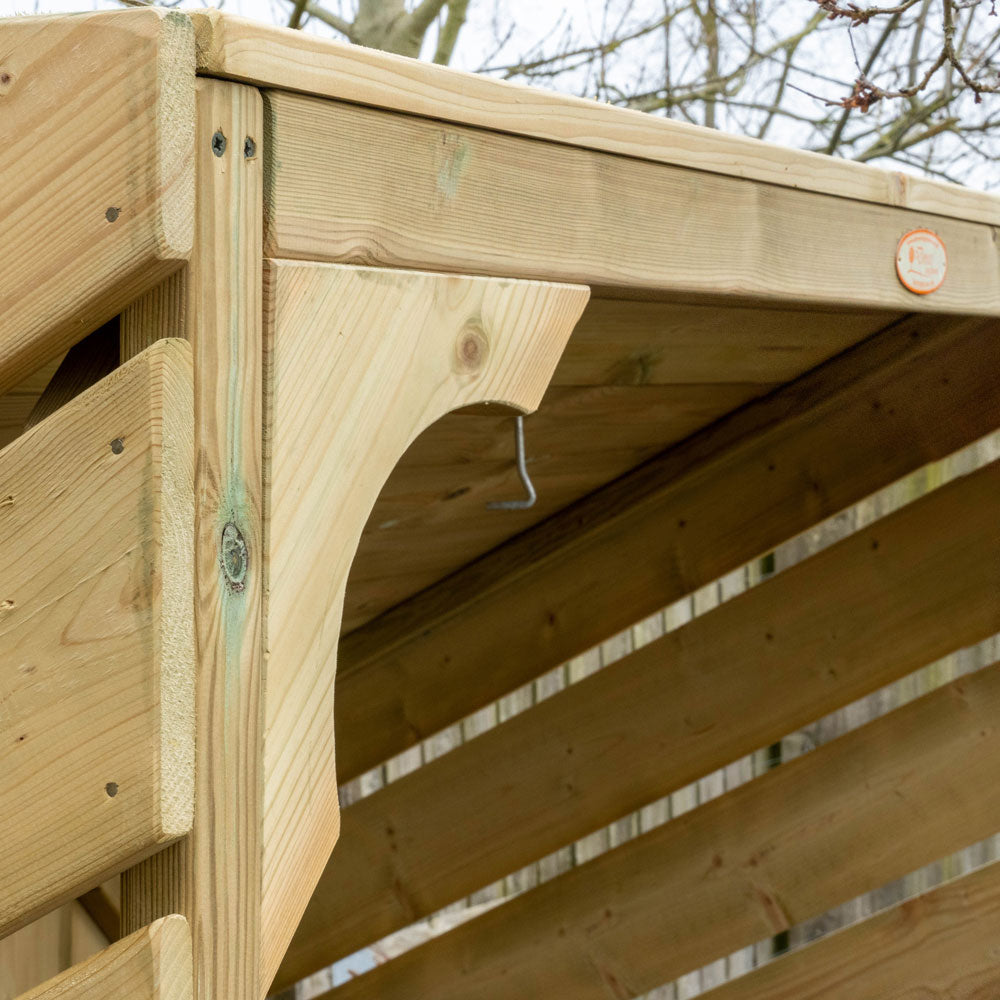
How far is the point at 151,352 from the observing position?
745 mm

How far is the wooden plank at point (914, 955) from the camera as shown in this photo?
2.19m

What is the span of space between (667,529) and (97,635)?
1.58m

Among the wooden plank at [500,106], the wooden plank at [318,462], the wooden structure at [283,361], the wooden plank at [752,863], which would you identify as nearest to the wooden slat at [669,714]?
the wooden plank at [752,863]

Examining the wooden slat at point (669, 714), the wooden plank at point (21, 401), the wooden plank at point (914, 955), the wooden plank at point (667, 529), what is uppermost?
the wooden plank at point (667, 529)

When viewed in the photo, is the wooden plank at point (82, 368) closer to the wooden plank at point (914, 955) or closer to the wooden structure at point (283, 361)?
the wooden structure at point (283, 361)

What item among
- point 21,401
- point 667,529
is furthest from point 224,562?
point 667,529

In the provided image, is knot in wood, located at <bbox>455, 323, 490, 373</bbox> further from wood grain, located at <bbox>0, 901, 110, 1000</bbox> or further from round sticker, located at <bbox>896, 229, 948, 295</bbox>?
wood grain, located at <bbox>0, 901, 110, 1000</bbox>

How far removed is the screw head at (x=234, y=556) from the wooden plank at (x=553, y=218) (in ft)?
0.59

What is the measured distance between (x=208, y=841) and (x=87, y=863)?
0.07 meters

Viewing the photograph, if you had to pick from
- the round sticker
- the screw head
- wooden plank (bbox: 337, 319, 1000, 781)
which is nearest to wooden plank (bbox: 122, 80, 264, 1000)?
the screw head

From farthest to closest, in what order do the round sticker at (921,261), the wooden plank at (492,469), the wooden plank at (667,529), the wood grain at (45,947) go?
the wood grain at (45,947)
the wooden plank at (667,529)
the wooden plank at (492,469)
the round sticker at (921,261)

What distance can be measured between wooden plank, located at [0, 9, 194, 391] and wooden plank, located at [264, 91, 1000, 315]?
8cm

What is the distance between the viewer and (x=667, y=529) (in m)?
2.25

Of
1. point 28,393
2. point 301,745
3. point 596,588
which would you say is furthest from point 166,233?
point 596,588
